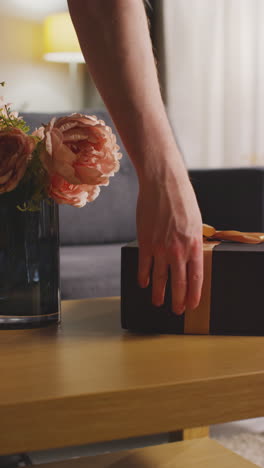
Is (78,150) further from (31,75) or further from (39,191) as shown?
(31,75)

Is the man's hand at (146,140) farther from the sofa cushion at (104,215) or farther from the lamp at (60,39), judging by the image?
the lamp at (60,39)

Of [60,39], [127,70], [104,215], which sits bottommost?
[104,215]

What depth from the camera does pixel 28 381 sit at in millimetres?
580

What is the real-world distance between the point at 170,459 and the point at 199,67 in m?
3.27

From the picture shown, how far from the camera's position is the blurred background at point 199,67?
12.4ft

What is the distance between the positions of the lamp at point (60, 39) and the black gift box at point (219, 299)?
9.68 ft

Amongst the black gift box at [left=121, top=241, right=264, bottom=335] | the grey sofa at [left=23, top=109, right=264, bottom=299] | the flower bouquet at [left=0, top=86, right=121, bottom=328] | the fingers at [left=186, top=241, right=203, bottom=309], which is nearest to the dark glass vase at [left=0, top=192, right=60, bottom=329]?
the flower bouquet at [left=0, top=86, right=121, bottom=328]

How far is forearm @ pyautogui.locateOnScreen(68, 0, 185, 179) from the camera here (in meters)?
0.77

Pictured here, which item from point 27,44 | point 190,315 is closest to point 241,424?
point 190,315

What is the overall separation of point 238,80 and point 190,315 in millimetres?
3260

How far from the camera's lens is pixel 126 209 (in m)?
2.12

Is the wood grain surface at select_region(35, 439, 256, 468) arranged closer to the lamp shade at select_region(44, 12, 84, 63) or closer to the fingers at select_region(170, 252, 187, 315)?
the fingers at select_region(170, 252, 187, 315)

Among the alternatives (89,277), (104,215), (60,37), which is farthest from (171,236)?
(60,37)

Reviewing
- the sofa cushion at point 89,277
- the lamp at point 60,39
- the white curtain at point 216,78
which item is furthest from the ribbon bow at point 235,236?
the white curtain at point 216,78
